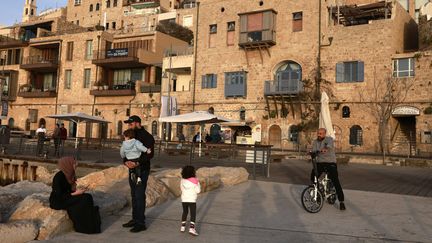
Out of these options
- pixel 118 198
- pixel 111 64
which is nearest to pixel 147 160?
pixel 118 198

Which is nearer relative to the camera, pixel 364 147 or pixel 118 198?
pixel 118 198

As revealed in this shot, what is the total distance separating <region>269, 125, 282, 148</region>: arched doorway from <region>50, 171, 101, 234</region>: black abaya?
94.6ft

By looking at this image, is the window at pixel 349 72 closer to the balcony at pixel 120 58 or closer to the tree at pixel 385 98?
the tree at pixel 385 98

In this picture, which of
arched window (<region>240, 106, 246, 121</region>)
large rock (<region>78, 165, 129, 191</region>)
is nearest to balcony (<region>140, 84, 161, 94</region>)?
arched window (<region>240, 106, 246, 121</region>)

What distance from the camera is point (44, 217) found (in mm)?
6195

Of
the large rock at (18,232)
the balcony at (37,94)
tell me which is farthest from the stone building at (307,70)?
the large rock at (18,232)

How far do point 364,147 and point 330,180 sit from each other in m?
23.0

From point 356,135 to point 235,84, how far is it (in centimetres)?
1129

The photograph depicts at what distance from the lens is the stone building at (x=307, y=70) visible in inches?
1172

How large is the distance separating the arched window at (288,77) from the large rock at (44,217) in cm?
2836

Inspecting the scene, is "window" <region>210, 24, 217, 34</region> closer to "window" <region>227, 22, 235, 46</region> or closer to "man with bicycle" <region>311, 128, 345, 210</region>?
"window" <region>227, 22, 235, 46</region>

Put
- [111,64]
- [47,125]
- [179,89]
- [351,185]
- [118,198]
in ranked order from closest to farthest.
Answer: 1. [118,198]
2. [351,185]
3. [179,89]
4. [111,64]
5. [47,125]

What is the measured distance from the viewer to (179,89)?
4150 cm

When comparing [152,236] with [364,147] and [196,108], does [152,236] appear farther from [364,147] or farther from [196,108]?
[196,108]
